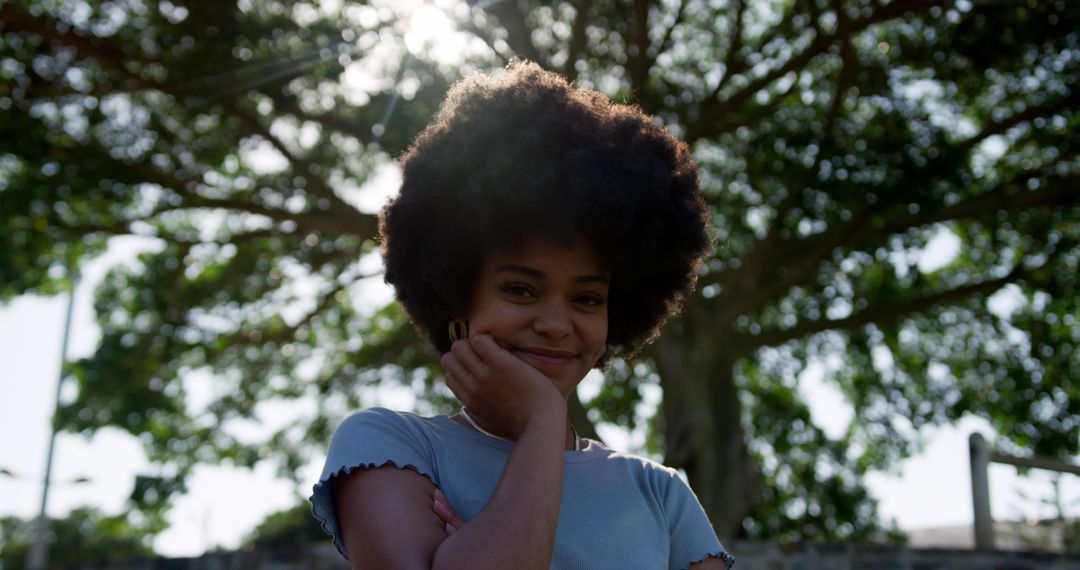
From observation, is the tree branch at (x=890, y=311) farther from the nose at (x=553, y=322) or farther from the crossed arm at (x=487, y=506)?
the crossed arm at (x=487, y=506)

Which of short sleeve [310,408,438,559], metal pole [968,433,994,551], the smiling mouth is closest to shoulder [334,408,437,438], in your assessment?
short sleeve [310,408,438,559]

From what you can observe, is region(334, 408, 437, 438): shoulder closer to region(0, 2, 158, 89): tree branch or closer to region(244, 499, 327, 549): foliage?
region(0, 2, 158, 89): tree branch

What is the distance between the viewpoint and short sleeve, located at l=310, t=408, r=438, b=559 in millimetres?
1790

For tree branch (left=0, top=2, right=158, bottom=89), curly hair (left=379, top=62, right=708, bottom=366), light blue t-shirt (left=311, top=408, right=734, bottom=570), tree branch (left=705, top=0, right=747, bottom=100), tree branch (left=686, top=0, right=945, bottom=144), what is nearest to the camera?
light blue t-shirt (left=311, top=408, right=734, bottom=570)

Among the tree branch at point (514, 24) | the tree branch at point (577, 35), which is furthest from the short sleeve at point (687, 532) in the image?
the tree branch at point (514, 24)

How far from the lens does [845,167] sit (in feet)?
28.8

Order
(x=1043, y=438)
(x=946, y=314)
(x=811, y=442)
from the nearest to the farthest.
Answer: (x=1043, y=438) < (x=946, y=314) < (x=811, y=442)

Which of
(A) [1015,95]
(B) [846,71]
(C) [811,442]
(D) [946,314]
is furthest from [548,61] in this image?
(C) [811,442]

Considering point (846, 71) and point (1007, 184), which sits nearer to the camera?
point (846, 71)

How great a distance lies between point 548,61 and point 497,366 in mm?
8282

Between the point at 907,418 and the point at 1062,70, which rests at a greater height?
the point at 1062,70

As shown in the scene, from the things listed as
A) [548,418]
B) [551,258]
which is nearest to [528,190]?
[551,258]

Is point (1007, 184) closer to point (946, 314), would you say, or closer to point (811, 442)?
point (946, 314)

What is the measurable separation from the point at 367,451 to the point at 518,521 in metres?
0.32
